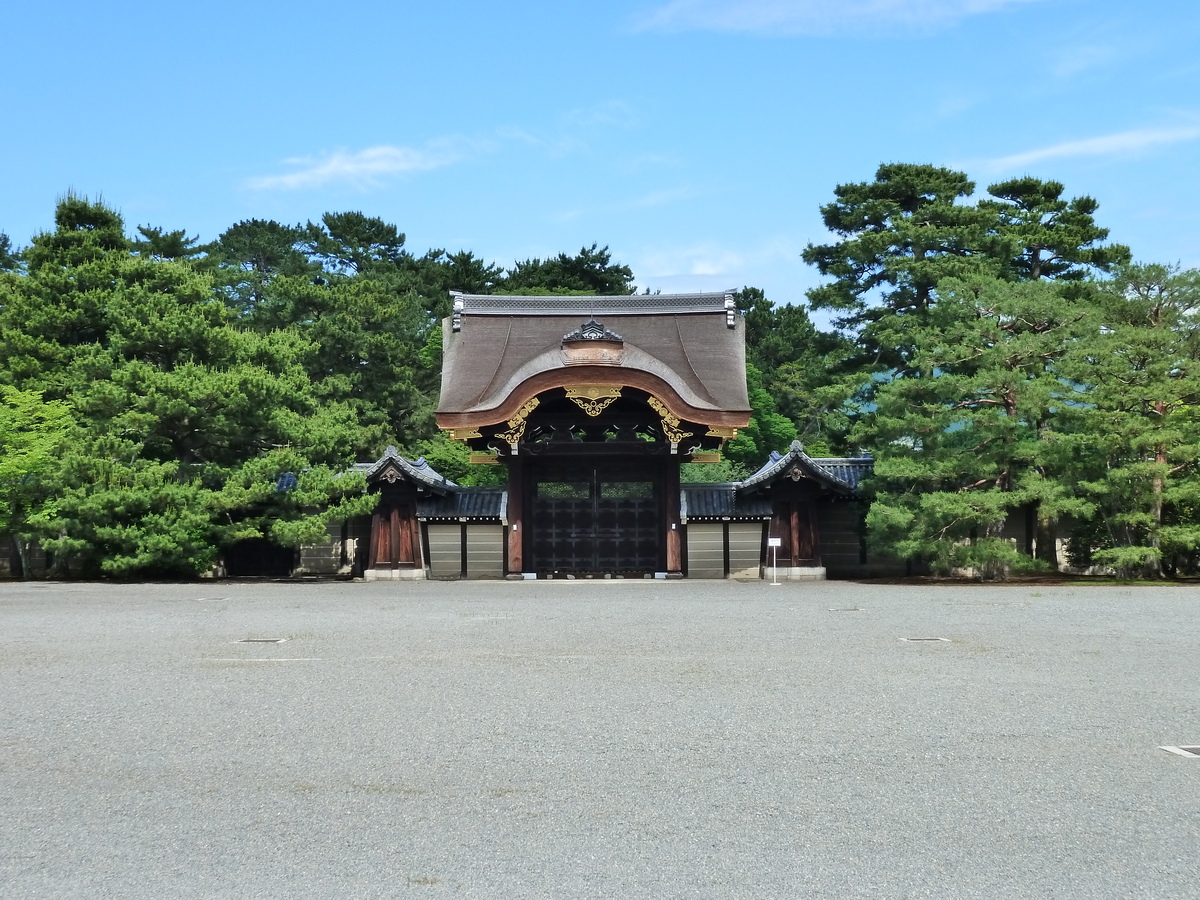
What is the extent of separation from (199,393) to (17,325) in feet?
19.6

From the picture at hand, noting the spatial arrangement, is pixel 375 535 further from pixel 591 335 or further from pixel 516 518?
pixel 591 335

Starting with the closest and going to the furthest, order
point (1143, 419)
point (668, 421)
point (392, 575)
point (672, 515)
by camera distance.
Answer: point (1143, 419), point (668, 421), point (672, 515), point (392, 575)

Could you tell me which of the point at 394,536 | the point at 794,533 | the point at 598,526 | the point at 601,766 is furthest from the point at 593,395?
the point at 601,766

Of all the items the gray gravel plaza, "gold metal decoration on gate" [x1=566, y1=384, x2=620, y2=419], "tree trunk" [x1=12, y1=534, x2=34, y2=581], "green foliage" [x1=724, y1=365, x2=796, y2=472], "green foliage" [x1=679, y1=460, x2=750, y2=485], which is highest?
"green foliage" [x1=724, y1=365, x2=796, y2=472]

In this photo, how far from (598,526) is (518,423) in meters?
3.06

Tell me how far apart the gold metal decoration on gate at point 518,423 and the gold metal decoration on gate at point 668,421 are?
2338mm

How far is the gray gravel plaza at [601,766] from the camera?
3781 millimetres

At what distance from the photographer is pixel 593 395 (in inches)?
816

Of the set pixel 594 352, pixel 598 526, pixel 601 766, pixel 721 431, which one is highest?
pixel 594 352

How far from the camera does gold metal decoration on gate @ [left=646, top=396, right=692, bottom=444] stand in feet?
68.1

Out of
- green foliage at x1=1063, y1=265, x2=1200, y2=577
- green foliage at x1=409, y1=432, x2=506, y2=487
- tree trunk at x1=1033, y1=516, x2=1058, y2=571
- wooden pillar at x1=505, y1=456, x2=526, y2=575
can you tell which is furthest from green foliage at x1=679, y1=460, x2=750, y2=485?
green foliage at x1=1063, y1=265, x2=1200, y2=577

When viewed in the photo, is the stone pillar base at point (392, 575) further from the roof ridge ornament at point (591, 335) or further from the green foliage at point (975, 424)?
the green foliage at point (975, 424)

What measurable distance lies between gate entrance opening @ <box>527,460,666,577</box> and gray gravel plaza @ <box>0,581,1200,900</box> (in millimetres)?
11580

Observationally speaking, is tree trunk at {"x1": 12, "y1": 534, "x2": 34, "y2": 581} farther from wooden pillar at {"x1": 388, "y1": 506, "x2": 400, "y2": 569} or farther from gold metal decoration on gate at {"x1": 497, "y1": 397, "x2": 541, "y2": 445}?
gold metal decoration on gate at {"x1": 497, "y1": 397, "x2": 541, "y2": 445}
